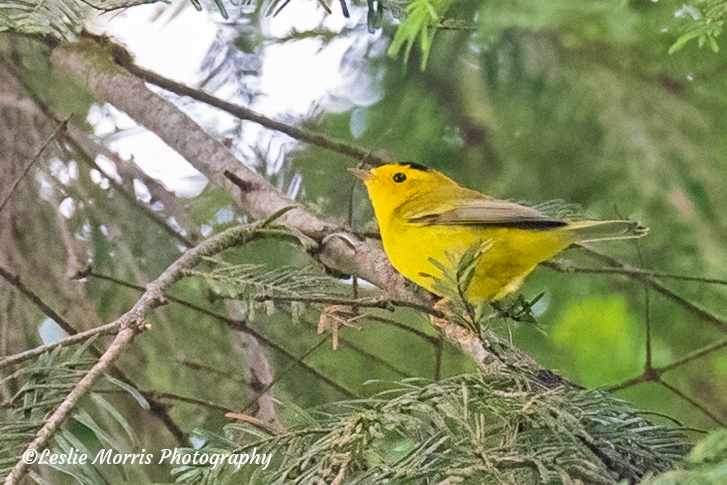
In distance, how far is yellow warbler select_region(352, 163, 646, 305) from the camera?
0.67 m

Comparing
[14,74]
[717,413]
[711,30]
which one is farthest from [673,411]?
[14,74]

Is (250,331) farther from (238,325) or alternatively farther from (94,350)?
(94,350)

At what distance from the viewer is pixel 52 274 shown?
789mm

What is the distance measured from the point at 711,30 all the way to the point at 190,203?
2.66ft

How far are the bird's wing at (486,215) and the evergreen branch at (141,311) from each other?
0.22m

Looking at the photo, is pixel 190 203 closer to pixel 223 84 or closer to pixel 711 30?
pixel 223 84

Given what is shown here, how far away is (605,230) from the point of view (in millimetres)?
678

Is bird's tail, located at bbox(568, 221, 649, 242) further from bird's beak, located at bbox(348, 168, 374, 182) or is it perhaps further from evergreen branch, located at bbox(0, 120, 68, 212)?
evergreen branch, located at bbox(0, 120, 68, 212)

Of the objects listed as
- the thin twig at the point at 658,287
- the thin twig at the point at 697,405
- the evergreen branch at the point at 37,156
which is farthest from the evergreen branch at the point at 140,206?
the thin twig at the point at 697,405

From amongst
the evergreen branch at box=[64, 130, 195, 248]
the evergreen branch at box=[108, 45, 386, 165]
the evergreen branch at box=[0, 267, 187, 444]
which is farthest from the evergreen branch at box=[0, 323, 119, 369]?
the evergreen branch at box=[108, 45, 386, 165]

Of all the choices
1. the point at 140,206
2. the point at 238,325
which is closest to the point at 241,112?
the point at 140,206

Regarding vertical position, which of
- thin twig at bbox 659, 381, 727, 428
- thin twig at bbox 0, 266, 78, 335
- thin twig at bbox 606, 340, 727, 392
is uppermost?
thin twig at bbox 0, 266, 78, 335

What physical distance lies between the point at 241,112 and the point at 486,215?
1.35 ft

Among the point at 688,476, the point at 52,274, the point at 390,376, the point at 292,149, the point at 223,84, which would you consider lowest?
the point at 688,476
